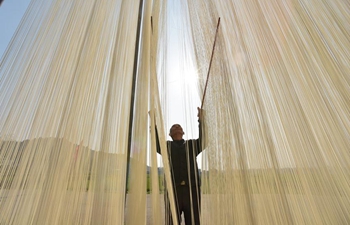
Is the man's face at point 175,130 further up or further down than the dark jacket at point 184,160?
further up

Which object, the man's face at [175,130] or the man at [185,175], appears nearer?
the man at [185,175]

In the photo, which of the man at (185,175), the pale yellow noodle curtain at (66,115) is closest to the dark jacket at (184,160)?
the man at (185,175)

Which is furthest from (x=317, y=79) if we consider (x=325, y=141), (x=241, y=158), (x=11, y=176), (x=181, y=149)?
(x=11, y=176)

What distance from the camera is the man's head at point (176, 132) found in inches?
34.5

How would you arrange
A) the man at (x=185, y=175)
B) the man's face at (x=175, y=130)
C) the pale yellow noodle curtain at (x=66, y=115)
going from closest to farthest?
the pale yellow noodle curtain at (x=66, y=115) → the man at (x=185, y=175) → the man's face at (x=175, y=130)

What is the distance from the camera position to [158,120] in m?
0.70

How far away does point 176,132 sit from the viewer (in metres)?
0.92

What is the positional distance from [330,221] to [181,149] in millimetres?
600

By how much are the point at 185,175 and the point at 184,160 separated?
0.07 meters

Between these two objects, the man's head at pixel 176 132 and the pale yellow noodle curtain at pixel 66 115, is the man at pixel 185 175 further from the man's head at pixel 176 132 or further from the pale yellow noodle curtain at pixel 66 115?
the pale yellow noodle curtain at pixel 66 115

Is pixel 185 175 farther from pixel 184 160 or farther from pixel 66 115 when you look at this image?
pixel 66 115

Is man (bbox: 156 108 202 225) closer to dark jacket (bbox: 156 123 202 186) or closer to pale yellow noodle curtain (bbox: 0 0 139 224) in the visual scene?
dark jacket (bbox: 156 123 202 186)

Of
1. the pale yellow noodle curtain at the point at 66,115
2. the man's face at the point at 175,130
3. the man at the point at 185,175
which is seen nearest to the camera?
the pale yellow noodle curtain at the point at 66,115

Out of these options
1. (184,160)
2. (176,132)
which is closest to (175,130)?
(176,132)
